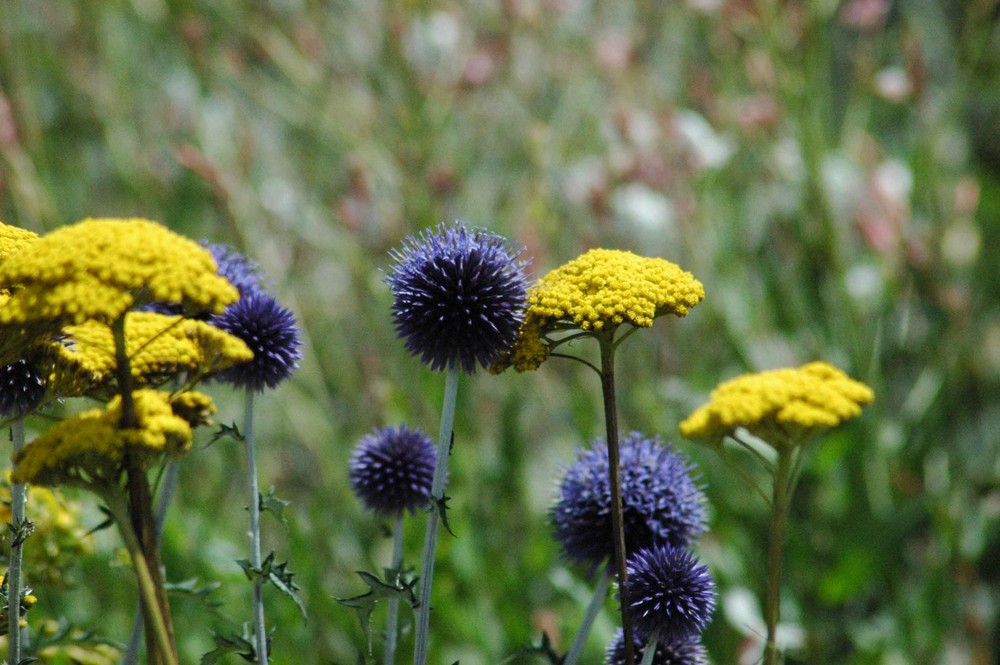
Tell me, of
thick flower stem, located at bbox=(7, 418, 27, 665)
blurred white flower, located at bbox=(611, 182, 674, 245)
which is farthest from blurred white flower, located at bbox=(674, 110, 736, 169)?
Result: thick flower stem, located at bbox=(7, 418, 27, 665)

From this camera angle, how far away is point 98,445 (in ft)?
2.84

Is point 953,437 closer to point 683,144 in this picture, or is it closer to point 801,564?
point 801,564

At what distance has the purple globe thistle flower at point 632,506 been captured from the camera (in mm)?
1349

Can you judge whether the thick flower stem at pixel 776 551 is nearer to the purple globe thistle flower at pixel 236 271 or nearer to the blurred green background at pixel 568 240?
the purple globe thistle flower at pixel 236 271

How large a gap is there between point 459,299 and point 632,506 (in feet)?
1.32

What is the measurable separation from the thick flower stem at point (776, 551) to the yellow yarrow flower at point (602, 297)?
0.22 m

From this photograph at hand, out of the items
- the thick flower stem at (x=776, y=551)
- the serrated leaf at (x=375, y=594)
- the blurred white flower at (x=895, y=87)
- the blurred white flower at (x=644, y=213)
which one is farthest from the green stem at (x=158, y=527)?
the blurred white flower at (x=895, y=87)

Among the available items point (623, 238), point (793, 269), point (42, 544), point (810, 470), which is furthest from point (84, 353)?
point (793, 269)

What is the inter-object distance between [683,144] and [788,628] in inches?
59.8

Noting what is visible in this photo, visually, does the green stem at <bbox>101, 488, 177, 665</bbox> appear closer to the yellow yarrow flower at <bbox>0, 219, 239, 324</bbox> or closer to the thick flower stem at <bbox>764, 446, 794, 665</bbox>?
the yellow yarrow flower at <bbox>0, 219, 239, 324</bbox>

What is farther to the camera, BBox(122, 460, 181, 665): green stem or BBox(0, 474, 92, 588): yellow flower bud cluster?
BBox(0, 474, 92, 588): yellow flower bud cluster

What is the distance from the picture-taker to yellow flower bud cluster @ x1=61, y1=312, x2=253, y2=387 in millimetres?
1034

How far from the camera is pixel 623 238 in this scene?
3.13 metres

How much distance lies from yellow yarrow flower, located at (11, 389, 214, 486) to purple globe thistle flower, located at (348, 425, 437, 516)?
55 cm
